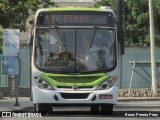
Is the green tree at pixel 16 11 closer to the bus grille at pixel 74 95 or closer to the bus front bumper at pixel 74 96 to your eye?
the bus front bumper at pixel 74 96

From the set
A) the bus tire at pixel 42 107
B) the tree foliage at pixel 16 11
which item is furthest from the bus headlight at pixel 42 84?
the tree foliage at pixel 16 11

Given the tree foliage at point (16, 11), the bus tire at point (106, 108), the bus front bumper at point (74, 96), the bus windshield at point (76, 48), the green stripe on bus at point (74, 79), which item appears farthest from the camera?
the tree foliage at point (16, 11)

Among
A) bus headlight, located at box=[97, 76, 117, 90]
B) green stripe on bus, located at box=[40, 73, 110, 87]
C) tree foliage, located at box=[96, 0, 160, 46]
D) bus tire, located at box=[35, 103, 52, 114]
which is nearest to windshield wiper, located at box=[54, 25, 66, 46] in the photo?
green stripe on bus, located at box=[40, 73, 110, 87]

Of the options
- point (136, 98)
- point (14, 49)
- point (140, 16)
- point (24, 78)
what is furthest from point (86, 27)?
point (140, 16)

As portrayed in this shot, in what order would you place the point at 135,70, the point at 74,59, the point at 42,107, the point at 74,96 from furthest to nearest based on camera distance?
the point at 135,70 < the point at 42,107 < the point at 74,59 < the point at 74,96

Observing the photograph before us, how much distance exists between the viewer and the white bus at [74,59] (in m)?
16.4

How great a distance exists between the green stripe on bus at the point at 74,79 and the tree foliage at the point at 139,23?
24.7 m

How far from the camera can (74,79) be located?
16.6 metres

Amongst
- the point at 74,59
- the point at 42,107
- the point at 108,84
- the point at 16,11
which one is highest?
the point at 16,11

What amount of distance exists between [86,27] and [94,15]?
0.49m

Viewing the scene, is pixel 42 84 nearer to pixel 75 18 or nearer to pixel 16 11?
pixel 75 18

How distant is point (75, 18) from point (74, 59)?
137cm

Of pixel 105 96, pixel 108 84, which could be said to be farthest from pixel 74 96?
pixel 108 84

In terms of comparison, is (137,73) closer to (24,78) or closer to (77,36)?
(24,78)
